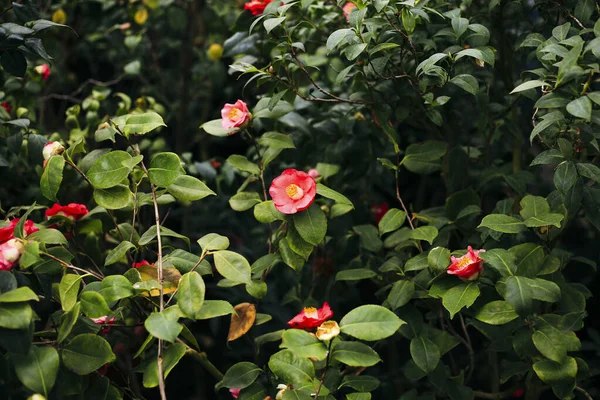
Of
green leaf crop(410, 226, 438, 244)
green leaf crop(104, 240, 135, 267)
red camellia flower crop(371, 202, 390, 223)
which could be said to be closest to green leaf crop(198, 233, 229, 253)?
green leaf crop(104, 240, 135, 267)

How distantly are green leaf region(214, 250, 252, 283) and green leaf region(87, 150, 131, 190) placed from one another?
→ 0.18 metres

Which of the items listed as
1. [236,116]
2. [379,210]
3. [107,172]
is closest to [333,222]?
[379,210]

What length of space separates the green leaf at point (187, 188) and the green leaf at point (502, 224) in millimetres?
424

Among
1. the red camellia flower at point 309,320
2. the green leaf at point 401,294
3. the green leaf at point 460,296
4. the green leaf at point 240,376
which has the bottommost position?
the green leaf at point 240,376

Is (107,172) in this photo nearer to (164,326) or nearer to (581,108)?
(164,326)

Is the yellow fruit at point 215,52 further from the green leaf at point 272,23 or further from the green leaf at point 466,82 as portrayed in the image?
the green leaf at point 466,82

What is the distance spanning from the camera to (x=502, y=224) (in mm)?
1028

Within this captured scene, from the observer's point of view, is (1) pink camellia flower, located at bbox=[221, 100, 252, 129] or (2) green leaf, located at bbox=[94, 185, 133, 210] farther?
(1) pink camellia flower, located at bbox=[221, 100, 252, 129]

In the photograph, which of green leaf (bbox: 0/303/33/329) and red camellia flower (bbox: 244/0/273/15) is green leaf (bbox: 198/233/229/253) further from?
red camellia flower (bbox: 244/0/273/15)

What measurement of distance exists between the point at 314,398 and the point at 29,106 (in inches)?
37.9

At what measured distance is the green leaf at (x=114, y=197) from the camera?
3.33 feet

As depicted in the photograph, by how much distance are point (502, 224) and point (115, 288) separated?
0.58m

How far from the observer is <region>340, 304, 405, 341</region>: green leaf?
87cm

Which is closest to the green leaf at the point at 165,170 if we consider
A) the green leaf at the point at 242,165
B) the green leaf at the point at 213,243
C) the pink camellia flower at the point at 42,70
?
the green leaf at the point at 213,243
